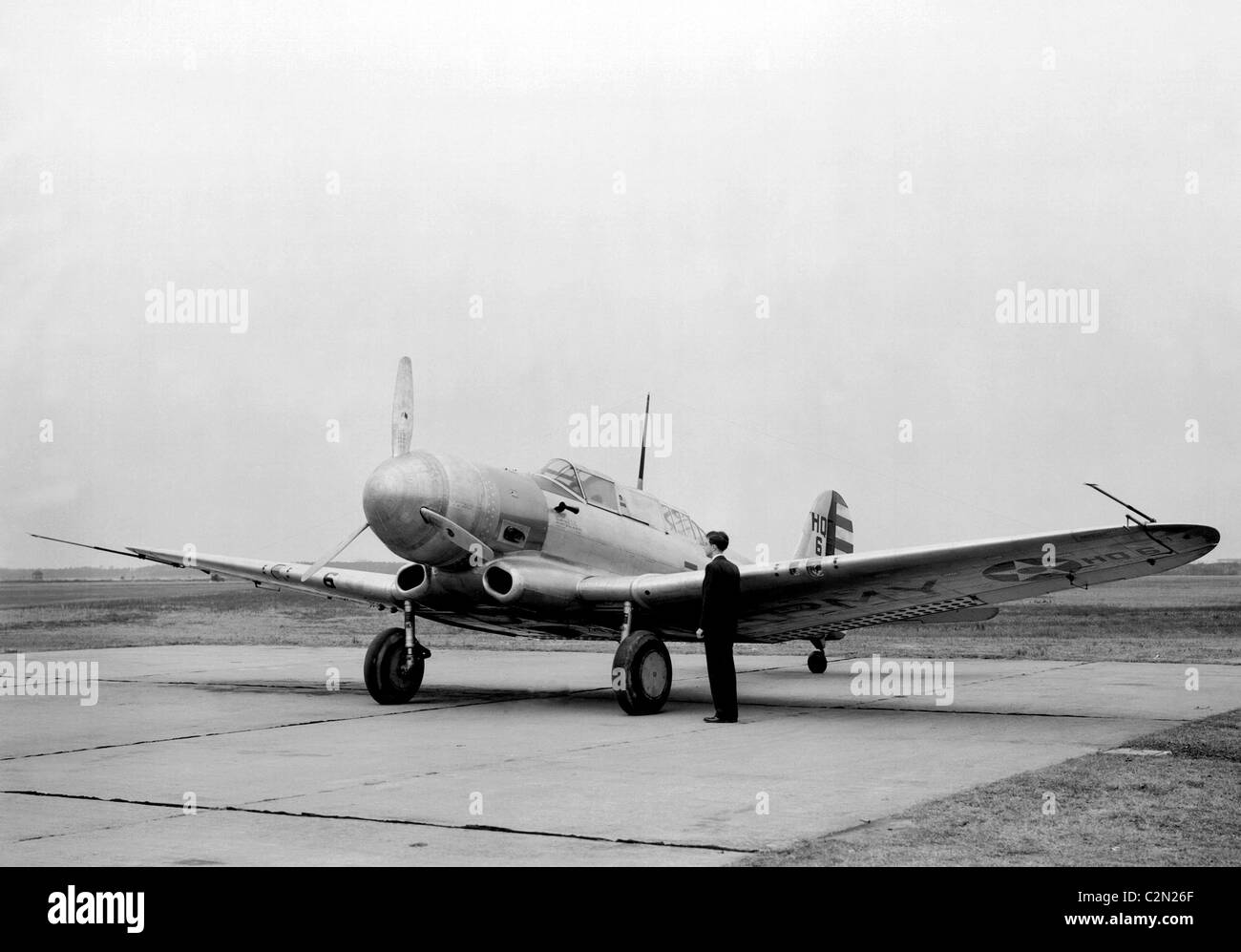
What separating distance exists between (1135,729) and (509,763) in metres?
5.32

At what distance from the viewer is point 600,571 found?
1276 cm

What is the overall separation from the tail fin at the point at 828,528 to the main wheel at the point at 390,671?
7.70 meters

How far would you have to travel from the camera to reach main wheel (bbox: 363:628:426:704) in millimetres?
12414

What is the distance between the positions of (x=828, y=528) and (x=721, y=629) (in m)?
8.36

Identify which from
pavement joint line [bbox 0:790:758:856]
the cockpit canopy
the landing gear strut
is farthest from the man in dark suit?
pavement joint line [bbox 0:790:758:856]

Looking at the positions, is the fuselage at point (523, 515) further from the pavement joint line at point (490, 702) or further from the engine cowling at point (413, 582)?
the pavement joint line at point (490, 702)

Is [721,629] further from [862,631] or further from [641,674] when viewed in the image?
[862,631]

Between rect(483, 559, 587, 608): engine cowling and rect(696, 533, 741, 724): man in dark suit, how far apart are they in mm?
1640

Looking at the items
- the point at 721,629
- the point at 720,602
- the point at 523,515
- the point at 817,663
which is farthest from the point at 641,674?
the point at 817,663

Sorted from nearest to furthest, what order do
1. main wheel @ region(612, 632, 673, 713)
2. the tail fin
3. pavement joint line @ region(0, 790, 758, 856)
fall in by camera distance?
1. pavement joint line @ region(0, 790, 758, 856)
2. main wheel @ region(612, 632, 673, 713)
3. the tail fin

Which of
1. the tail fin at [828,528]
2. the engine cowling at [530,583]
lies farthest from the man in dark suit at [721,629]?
the tail fin at [828,528]

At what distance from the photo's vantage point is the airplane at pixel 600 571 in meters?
10.8

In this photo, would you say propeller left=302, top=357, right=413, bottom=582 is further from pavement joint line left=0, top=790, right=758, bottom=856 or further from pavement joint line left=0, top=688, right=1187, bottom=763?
pavement joint line left=0, top=790, right=758, bottom=856
